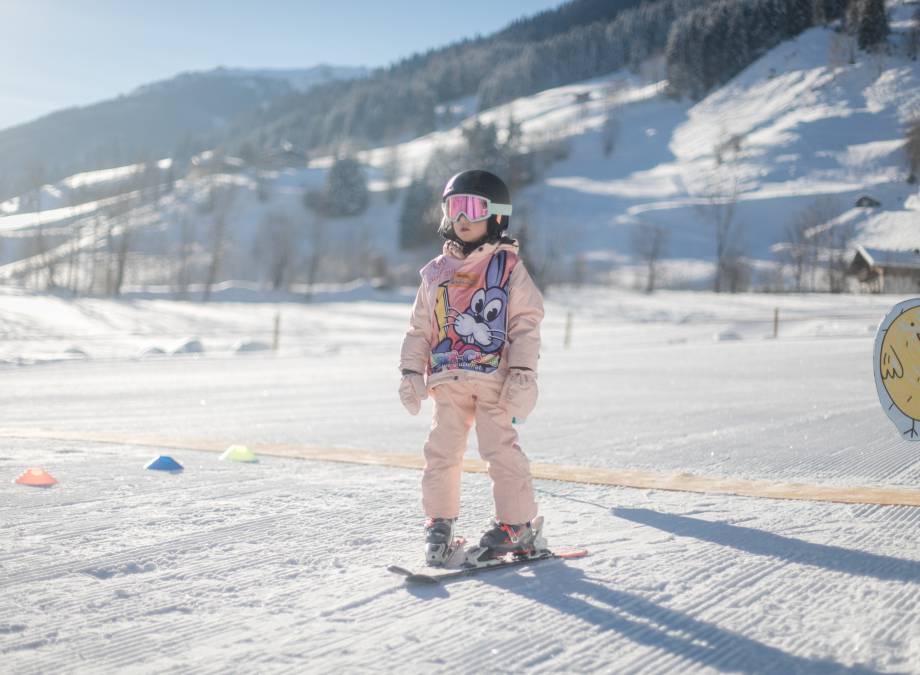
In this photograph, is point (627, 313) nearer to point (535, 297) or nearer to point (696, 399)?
point (696, 399)

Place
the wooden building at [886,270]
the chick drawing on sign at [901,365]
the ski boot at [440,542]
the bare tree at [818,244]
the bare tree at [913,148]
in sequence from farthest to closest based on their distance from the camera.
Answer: the bare tree at [818,244]
the wooden building at [886,270]
the bare tree at [913,148]
the chick drawing on sign at [901,365]
the ski boot at [440,542]

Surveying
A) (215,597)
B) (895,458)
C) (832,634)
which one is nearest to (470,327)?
(215,597)

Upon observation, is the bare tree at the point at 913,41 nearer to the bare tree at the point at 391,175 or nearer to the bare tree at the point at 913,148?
the bare tree at the point at 913,148

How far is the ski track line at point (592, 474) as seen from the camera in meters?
4.28

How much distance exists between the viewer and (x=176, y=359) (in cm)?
1750

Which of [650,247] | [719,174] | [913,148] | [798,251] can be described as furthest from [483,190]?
[650,247]

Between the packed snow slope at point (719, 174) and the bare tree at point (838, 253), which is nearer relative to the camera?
the packed snow slope at point (719, 174)

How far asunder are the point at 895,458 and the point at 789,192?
13.7 m

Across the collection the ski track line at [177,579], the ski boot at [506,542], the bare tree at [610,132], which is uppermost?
the bare tree at [610,132]

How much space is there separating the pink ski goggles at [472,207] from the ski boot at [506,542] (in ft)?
3.98

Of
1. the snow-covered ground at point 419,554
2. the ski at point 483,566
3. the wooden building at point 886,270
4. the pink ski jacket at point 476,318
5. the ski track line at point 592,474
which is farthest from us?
the wooden building at point 886,270

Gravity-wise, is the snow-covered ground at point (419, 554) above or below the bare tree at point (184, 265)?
below

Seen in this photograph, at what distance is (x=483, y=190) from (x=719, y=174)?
868 inches

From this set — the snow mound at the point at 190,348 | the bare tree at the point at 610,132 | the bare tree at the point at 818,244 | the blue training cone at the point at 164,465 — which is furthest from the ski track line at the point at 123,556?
the bare tree at the point at 610,132
